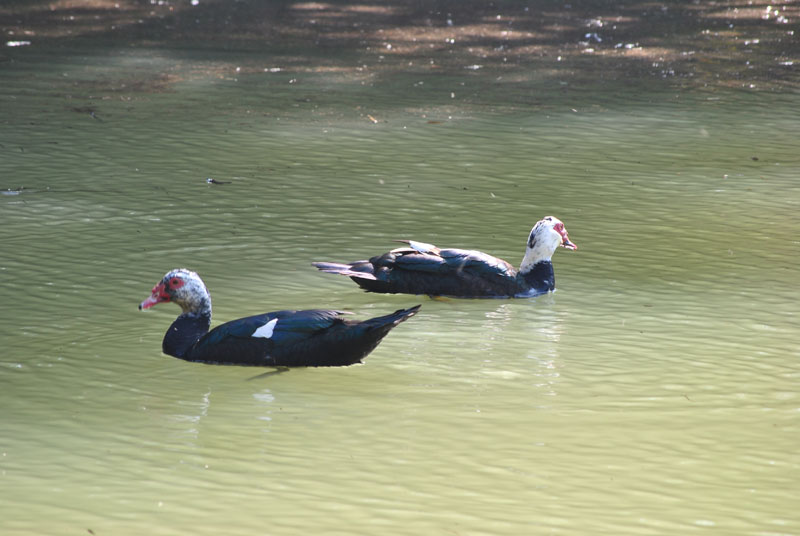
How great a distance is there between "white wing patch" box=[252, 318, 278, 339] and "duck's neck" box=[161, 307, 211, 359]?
0.35 meters

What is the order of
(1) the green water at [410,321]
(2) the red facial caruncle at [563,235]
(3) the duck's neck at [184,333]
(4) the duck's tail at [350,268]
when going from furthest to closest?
(2) the red facial caruncle at [563,235] → (4) the duck's tail at [350,268] → (3) the duck's neck at [184,333] → (1) the green water at [410,321]

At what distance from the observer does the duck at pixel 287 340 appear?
5.60m

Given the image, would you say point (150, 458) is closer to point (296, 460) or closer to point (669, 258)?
point (296, 460)

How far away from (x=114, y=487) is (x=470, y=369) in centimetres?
190

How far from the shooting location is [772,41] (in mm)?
15453

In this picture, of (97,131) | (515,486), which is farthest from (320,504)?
(97,131)

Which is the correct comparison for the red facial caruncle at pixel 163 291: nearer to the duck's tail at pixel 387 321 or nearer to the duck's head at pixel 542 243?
the duck's tail at pixel 387 321

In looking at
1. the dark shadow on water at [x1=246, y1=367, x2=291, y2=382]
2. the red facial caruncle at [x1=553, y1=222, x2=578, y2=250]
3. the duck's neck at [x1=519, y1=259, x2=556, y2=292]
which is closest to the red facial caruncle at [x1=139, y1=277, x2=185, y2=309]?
the dark shadow on water at [x1=246, y1=367, x2=291, y2=382]

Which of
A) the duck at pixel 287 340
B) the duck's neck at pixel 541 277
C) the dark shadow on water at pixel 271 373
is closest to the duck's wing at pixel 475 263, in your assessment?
the duck's neck at pixel 541 277

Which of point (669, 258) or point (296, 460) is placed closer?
point (296, 460)

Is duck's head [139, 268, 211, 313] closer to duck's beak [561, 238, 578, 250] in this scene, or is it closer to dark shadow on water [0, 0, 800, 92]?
duck's beak [561, 238, 578, 250]

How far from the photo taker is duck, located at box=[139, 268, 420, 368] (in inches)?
220

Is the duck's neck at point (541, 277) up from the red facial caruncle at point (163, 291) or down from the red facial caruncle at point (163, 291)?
down

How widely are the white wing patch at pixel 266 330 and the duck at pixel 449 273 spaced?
3.62 feet
